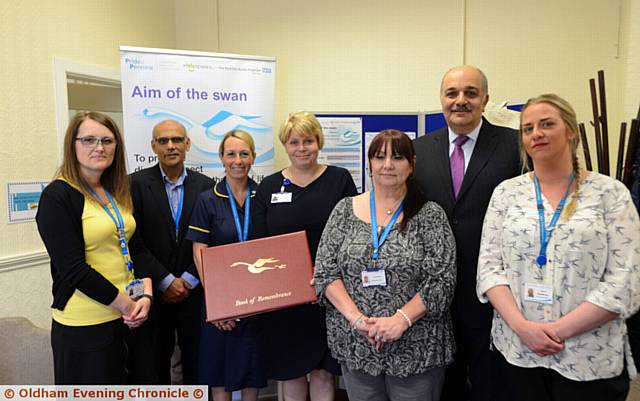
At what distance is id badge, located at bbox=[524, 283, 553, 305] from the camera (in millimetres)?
1516

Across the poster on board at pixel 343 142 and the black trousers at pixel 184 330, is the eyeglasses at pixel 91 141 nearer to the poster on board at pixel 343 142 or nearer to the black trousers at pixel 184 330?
the black trousers at pixel 184 330

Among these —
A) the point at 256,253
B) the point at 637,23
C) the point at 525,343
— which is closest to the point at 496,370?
the point at 525,343

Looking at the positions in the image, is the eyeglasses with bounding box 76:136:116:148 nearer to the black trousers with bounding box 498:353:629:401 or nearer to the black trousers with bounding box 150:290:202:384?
the black trousers with bounding box 150:290:202:384

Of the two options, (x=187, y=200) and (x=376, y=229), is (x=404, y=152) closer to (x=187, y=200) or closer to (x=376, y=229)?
(x=376, y=229)

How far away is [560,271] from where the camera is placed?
150 cm

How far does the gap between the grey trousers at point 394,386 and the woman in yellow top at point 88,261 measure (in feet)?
3.15

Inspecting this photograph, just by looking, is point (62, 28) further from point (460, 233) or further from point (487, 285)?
point (487, 285)

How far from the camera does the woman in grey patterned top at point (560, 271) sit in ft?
4.80

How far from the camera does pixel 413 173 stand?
200 cm

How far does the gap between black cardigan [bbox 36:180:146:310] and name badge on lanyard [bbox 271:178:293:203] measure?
2.71 ft

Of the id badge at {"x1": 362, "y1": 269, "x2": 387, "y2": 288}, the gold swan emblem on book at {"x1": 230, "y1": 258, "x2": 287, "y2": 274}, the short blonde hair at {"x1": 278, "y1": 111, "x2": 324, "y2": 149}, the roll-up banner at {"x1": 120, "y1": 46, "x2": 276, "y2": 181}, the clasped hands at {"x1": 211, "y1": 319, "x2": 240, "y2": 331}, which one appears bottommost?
→ the clasped hands at {"x1": 211, "y1": 319, "x2": 240, "y2": 331}

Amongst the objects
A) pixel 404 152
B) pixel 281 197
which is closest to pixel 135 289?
pixel 281 197

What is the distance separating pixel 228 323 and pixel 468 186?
133 cm

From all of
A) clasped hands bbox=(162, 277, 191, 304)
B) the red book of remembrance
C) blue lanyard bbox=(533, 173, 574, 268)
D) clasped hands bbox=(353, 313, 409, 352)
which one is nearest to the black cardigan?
the red book of remembrance
